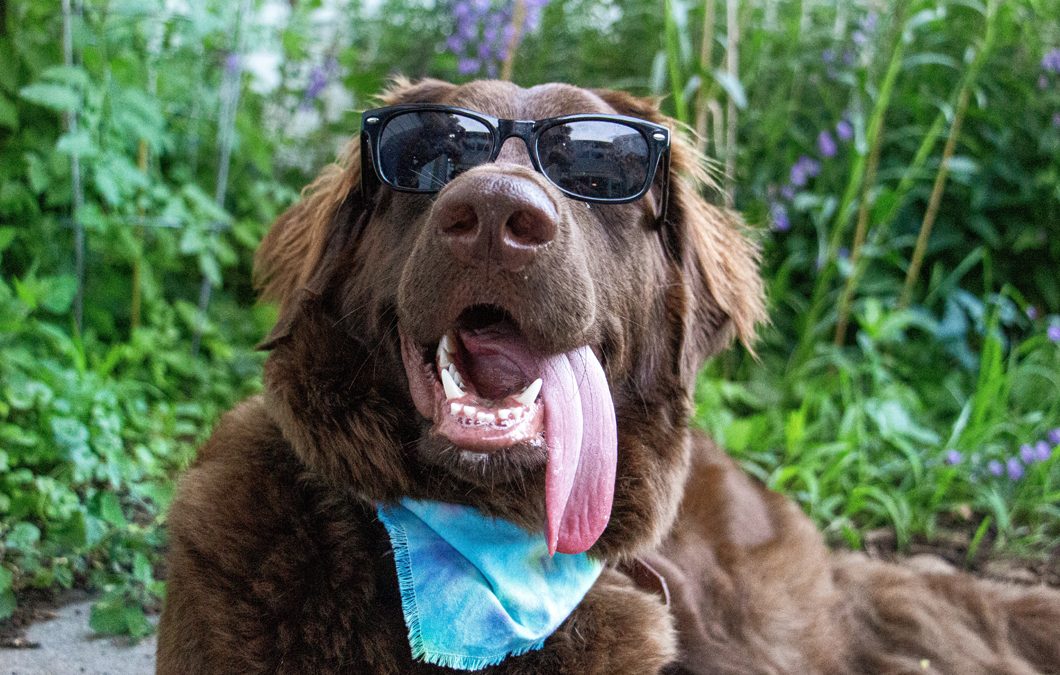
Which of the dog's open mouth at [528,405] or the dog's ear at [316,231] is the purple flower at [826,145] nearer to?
the dog's ear at [316,231]

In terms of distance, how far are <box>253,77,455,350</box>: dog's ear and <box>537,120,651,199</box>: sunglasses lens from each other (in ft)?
1.35

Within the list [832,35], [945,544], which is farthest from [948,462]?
[832,35]

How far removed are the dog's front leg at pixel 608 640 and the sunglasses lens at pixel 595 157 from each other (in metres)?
0.91

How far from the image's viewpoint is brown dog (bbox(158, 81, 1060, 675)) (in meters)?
1.89

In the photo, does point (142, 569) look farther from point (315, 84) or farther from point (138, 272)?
point (315, 84)

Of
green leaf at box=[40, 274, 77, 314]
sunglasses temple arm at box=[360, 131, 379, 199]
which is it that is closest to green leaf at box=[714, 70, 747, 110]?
sunglasses temple arm at box=[360, 131, 379, 199]

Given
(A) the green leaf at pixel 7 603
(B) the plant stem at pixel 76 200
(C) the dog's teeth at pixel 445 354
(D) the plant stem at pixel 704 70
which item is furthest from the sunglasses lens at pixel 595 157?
(D) the plant stem at pixel 704 70

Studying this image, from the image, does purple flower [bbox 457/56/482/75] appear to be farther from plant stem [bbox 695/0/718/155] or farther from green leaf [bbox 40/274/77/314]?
green leaf [bbox 40/274/77/314]

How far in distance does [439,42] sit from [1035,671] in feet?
12.6

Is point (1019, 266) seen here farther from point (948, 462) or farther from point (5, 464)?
point (5, 464)

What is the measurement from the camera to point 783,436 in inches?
169

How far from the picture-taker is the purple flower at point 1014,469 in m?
3.86

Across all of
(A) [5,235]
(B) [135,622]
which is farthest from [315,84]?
(B) [135,622]

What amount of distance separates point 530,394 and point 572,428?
110mm
